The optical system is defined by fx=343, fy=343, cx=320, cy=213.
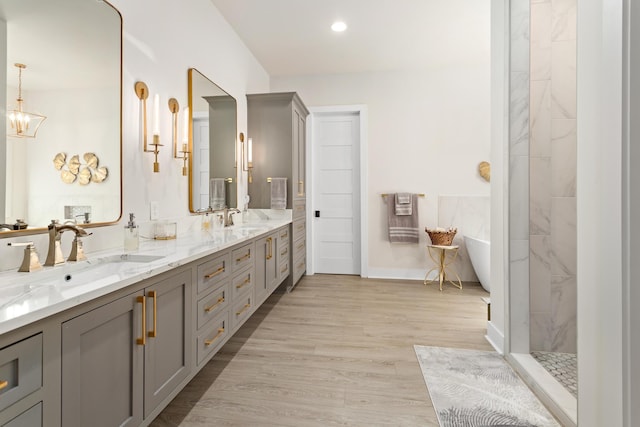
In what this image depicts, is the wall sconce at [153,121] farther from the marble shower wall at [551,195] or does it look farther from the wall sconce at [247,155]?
the marble shower wall at [551,195]

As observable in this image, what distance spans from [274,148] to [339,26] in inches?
56.3

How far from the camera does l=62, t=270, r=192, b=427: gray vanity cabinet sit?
40.1 inches

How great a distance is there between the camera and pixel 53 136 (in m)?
1.51

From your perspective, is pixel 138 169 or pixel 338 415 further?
pixel 138 169

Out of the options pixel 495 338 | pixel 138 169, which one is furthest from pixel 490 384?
pixel 138 169

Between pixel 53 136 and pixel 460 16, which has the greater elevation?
pixel 460 16

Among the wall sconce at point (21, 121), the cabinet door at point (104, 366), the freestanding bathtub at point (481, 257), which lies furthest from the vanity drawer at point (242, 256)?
the freestanding bathtub at point (481, 257)

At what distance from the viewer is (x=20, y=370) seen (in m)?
0.84

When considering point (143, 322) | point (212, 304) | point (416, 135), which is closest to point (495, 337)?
point (212, 304)

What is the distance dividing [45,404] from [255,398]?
1.15 m

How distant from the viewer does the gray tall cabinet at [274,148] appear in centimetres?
391

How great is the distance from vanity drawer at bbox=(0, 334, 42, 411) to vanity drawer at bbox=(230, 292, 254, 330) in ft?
4.41

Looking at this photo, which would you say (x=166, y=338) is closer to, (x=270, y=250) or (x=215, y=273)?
(x=215, y=273)
